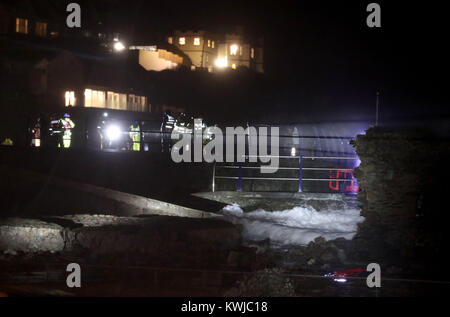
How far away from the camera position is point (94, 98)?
43062 millimetres

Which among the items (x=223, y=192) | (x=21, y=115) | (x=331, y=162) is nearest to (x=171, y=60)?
(x=21, y=115)

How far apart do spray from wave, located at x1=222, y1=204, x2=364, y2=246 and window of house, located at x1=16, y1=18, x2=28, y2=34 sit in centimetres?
3832

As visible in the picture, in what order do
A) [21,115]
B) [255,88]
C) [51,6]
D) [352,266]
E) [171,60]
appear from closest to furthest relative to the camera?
[352,266]
[21,115]
[51,6]
[171,60]
[255,88]

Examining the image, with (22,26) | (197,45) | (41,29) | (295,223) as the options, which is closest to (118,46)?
(41,29)

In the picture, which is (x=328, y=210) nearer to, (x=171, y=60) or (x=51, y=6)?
(x=51, y=6)

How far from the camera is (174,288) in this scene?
303 inches

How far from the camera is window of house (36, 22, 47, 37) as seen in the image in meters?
47.3

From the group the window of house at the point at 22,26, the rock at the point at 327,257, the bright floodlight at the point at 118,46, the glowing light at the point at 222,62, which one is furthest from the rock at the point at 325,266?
the glowing light at the point at 222,62

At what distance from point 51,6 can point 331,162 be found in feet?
126

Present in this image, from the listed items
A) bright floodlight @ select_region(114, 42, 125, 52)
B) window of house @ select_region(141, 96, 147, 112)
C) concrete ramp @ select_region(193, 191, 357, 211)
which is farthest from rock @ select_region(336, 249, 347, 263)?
bright floodlight @ select_region(114, 42, 125, 52)

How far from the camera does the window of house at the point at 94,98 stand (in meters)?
42.1

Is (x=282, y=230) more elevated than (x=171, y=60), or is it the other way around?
(x=171, y=60)

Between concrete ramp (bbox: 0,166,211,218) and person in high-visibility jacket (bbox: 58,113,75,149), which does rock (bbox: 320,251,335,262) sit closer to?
concrete ramp (bbox: 0,166,211,218)

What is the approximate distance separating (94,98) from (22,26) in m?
10.2
